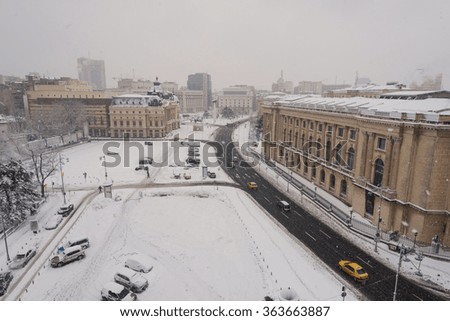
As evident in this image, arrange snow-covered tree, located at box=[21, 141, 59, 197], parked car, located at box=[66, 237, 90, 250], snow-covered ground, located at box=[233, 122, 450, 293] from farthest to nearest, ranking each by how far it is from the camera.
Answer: snow-covered tree, located at box=[21, 141, 59, 197] → parked car, located at box=[66, 237, 90, 250] → snow-covered ground, located at box=[233, 122, 450, 293]

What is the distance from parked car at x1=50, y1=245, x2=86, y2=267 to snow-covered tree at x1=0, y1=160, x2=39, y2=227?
12.6 meters

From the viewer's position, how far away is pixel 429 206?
107ft

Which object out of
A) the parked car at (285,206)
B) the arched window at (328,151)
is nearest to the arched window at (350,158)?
the arched window at (328,151)

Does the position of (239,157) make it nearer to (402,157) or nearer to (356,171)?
(356,171)

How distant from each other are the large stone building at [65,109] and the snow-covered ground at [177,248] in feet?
162

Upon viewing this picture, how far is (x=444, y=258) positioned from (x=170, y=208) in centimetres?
3293

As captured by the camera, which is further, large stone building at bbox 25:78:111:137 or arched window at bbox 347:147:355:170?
large stone building at bbox 25:78:111:137

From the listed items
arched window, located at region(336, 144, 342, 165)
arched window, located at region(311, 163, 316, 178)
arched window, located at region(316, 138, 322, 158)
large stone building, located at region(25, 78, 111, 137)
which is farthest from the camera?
large stone building, located at region(25, 78, 111, 137)

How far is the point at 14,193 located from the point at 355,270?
1612 inches

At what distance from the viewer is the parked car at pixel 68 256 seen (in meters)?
29.6

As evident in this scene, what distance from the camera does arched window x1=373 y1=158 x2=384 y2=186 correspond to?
38.1 m

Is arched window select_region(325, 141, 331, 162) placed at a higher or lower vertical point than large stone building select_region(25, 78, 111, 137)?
lower

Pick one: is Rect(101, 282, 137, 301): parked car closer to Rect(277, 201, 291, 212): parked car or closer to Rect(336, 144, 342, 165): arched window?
Rect(277, 201, 291, 212): parked car

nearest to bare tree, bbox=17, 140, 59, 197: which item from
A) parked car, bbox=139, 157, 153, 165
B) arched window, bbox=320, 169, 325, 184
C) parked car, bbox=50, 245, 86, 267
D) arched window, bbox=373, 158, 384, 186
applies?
parked car, bbox=139, 157, 153, 165
